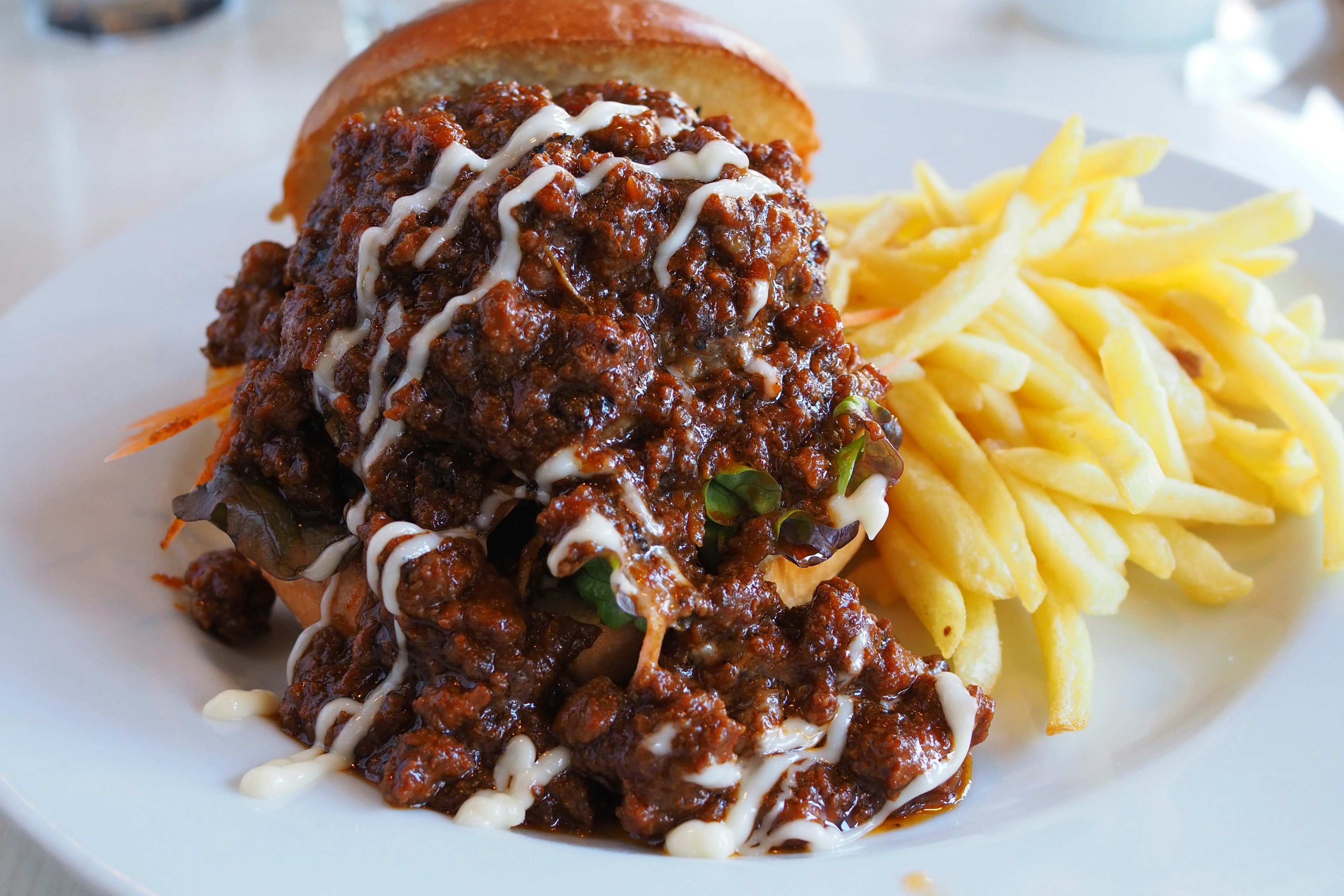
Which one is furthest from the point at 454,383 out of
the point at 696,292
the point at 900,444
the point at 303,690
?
the point at 900,444

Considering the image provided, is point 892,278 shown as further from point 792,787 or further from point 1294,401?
point 792,787

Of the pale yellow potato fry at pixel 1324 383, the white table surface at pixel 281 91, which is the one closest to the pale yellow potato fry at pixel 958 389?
the pale yellow potato fry at pixel 1324 383

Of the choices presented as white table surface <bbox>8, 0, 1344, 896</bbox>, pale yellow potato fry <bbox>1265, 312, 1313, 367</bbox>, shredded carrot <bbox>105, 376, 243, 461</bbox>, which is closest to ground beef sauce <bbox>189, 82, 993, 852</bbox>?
shredded carrot <bbox>105, 376, 243, 461</bbox>

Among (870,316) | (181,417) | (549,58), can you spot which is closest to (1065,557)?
(870,316)

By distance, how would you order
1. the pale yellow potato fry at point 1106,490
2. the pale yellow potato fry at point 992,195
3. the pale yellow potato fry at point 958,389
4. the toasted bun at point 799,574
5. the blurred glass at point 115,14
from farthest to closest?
the blurred glass at point 115,14 < the pale yellow potato fry at point 992,195 < the pale yellow potato fry at point 958,389 < the pale yellow potato fry at point 1106,490 < the toasted bun at point 799,574

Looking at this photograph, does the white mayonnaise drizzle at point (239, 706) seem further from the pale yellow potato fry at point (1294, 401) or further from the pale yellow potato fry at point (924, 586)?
the pale yellow potato fry at point (1294, 401)
